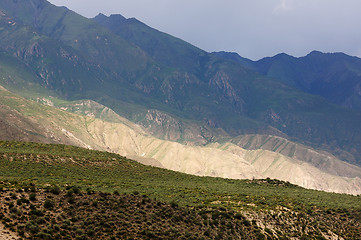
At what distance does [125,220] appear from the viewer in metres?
49.0

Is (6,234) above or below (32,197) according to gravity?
below

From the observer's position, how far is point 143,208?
5381cm

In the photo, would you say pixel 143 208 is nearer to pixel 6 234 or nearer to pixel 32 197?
pixel 32 197

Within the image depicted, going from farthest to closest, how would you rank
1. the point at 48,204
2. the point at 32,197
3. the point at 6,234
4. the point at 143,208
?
1. the point at 143,208
2. the point at 32,197
3. the point at 48,204
4. the point at 6,234

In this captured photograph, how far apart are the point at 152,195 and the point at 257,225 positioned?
1611cm

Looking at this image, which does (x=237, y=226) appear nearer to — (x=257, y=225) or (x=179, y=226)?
(x=257, y=225)

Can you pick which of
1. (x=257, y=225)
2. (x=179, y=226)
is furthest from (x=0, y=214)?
(x=257, y=225)

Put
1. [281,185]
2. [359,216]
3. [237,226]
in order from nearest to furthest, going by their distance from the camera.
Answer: [237,226] → [359,216] → [281,185]

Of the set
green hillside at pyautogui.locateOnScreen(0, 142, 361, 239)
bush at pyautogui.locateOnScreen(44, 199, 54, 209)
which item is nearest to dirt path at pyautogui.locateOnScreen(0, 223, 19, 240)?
green hillside at pyautogui.locateOnScreen(0, 142, 361, 239)

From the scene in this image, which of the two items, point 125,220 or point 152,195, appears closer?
point 125,220

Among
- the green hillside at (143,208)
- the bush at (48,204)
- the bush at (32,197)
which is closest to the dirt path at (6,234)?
the green hillside at (143,208)

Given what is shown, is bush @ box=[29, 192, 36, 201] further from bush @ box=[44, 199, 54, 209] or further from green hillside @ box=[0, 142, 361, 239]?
bush @ box=[44, 199, 54, 209]

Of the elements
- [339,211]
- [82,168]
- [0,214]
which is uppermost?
[339,211]

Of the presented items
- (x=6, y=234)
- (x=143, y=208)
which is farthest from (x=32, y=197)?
(x=143, y=208)
